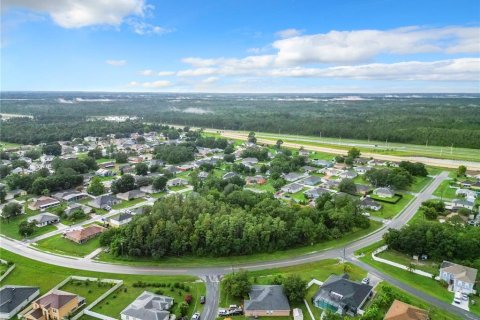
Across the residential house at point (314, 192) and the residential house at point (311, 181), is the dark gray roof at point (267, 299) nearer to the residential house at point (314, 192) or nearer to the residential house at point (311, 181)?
the residential house at point (314, 192)

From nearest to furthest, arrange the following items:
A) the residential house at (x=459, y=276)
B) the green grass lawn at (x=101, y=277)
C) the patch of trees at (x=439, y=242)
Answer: the green grass lawn at (x=101, y=277), the residential house at (x=459, y=276), the patch of trees at (x=439, y=242)

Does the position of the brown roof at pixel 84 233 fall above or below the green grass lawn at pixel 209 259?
above

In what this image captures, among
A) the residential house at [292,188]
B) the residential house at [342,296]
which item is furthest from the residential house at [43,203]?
the residential house at [342,296]

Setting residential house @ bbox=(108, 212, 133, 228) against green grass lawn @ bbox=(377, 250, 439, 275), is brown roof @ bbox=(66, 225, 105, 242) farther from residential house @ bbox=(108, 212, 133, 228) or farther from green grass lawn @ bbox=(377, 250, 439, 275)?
green grass lawn @ bbox=(377, 250, 439, 275)

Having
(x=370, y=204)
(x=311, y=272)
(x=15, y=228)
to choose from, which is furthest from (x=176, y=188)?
(x=311, y=272)

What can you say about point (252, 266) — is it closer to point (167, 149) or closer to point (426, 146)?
point (167, 149)

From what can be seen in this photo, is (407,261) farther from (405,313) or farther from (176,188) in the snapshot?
(176,188)

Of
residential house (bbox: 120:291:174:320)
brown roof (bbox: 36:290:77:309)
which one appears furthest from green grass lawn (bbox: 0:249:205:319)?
brown roof (bbox: 36:290:77:309)
